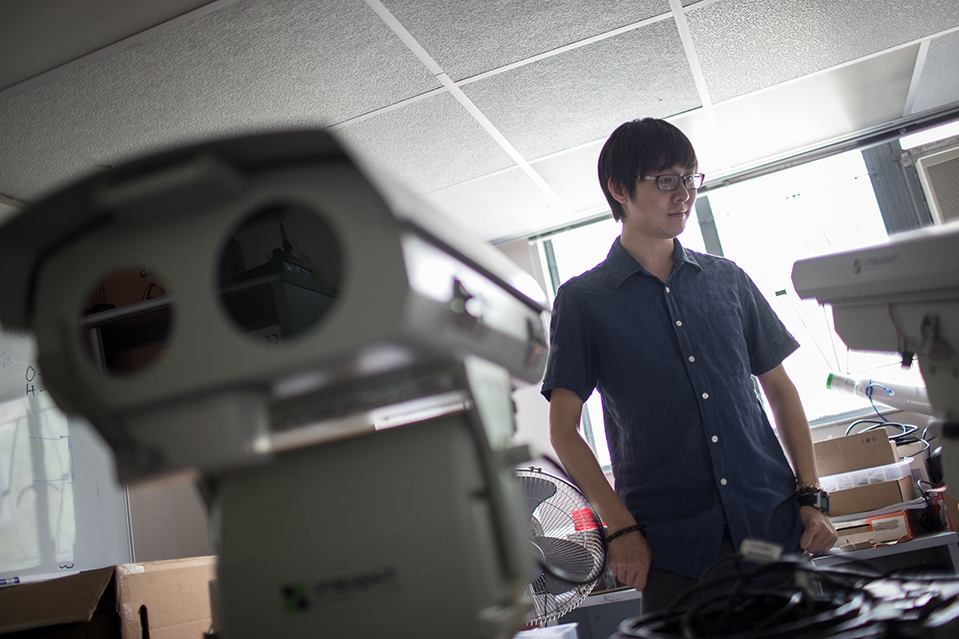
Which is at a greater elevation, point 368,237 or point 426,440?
point 368,237

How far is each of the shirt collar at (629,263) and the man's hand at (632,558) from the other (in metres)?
0.48

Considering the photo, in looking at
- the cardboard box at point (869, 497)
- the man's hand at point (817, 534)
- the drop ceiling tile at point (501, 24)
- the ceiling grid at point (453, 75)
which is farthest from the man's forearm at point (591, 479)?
the cardboard box at point (869, 497)

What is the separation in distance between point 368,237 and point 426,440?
0.17 meters

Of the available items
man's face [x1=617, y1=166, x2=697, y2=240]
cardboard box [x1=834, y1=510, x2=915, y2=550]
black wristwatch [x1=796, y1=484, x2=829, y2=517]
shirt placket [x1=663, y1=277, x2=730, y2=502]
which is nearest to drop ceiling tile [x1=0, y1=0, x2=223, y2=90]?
man's face [x1=617, y1=166, x2=697, y2=240]

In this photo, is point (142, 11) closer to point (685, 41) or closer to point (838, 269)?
point (685, 41)

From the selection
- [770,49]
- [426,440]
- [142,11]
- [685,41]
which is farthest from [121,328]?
[770,49]

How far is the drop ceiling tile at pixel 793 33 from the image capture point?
2.42 meters

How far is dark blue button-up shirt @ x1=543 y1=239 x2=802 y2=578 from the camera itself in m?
1.17

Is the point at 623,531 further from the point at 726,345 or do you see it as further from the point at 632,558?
the point at 726,345

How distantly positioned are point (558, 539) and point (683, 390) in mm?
419

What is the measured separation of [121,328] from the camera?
1.02 meters

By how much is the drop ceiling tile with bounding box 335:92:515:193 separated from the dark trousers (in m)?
1.80

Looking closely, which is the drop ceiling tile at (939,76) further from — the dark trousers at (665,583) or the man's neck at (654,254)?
the dark trousers at (665,583)

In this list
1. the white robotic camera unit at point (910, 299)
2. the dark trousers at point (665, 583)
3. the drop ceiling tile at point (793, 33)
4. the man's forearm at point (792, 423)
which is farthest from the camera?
the drop ceiling tile at point (793, 33)
